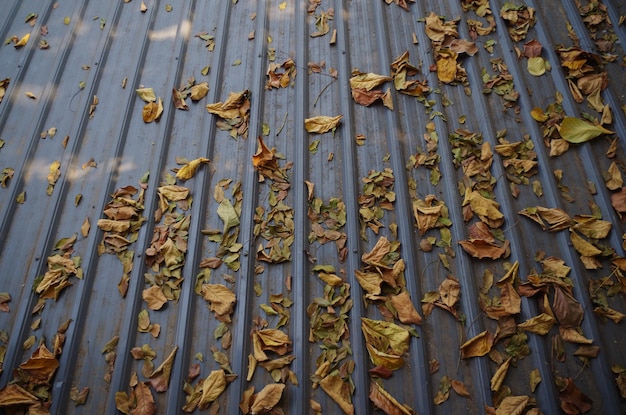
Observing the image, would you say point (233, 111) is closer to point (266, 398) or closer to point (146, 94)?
point (146, 94)

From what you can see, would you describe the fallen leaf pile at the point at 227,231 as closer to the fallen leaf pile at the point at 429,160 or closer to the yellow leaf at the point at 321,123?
the yellow leaf at the point at 321,123

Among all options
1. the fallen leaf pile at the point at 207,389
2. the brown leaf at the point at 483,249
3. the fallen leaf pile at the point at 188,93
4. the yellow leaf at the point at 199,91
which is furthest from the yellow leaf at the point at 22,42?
the brown leaf at the point at 483,249

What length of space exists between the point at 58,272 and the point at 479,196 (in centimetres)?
231

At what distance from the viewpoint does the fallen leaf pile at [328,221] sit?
222cm

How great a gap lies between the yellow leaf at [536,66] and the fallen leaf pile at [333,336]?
1.80 m

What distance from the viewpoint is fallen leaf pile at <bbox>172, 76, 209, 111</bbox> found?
2.80 meters

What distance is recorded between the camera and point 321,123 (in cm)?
262

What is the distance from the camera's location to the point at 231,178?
249 cm

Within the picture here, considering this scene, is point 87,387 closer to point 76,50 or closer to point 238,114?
point 238,114

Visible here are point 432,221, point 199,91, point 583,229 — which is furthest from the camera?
point 199,91

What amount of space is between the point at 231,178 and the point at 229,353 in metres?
1.01

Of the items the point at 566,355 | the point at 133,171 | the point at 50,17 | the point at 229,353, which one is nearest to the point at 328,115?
the point at 133,171

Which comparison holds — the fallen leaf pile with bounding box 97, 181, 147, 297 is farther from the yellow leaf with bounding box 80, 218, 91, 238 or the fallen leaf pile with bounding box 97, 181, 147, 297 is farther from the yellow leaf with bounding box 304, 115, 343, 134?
the yellow leaf with bounding box 304, 115, 343, 134

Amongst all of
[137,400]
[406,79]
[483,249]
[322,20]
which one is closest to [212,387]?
[137,400]
